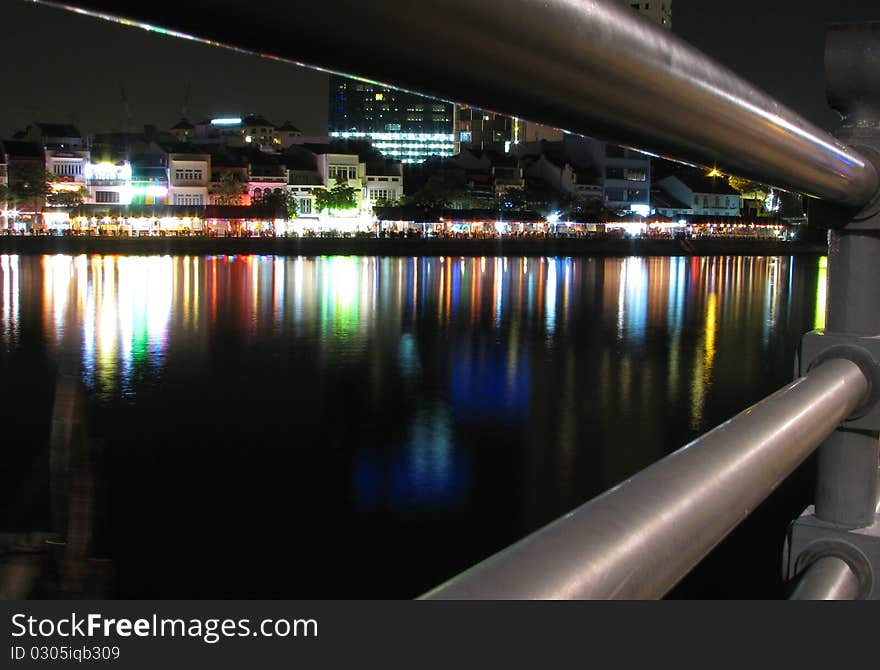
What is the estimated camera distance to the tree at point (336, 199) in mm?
56719

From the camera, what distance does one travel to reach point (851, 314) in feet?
3.43

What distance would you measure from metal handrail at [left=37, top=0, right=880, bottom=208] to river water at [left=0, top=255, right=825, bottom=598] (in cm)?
503

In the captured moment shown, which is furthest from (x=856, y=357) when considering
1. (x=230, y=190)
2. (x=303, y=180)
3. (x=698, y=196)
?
(x=698, y=196)

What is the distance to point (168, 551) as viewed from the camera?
7.40 meters

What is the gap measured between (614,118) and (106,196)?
60.7 meters

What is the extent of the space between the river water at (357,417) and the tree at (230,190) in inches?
970

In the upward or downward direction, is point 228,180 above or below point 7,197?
above

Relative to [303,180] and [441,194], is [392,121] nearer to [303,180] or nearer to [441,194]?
[303,180]

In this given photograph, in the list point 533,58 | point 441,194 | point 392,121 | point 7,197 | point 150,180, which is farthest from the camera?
point 392,121

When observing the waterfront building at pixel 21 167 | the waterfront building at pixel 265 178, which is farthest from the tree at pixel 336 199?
the waterfront building at pixel 21 167

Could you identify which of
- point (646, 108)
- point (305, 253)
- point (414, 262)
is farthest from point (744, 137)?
point (305, 253)

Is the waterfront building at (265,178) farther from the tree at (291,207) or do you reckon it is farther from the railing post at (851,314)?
the railing post at (851,314)
